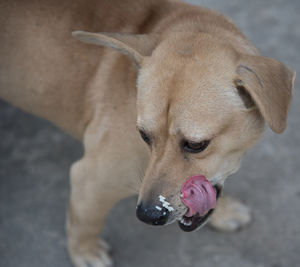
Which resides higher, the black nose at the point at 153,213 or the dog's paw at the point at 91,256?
the black nose at the point at 153,213

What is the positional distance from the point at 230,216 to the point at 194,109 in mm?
1838

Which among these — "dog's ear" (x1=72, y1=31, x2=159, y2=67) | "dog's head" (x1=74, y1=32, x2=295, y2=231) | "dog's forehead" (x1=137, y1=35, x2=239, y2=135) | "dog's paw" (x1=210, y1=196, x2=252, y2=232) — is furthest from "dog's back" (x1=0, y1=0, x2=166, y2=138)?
"dog's paw" (x1=210, y1=196, x2=252, y2=232)

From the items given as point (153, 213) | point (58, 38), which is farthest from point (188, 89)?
point (58, 38)

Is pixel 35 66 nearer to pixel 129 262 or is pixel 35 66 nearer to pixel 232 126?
pixel 232 126

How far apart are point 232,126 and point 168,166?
1.48 feet

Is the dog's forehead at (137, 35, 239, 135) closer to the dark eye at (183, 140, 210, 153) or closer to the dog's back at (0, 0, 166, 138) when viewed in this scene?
the dark eye at (183, 140, 210, 153)

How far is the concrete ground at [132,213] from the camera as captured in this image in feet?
12.5

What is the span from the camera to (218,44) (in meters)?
2.66

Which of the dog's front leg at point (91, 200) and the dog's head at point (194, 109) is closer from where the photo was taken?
the dog's head at point (194, 109)

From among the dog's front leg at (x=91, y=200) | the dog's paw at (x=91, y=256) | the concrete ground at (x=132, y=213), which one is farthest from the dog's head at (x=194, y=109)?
the dog's paw at (x=91, y=256)

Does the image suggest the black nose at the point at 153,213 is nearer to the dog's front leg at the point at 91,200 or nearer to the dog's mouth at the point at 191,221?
the dog's mouth at the point at 191,221

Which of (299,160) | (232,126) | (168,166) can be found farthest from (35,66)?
(299,160)

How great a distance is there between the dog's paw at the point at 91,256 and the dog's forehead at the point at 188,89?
169 cm

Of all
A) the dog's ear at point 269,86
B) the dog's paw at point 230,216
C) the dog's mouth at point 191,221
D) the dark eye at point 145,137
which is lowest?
the dog's paw at point 230,216
